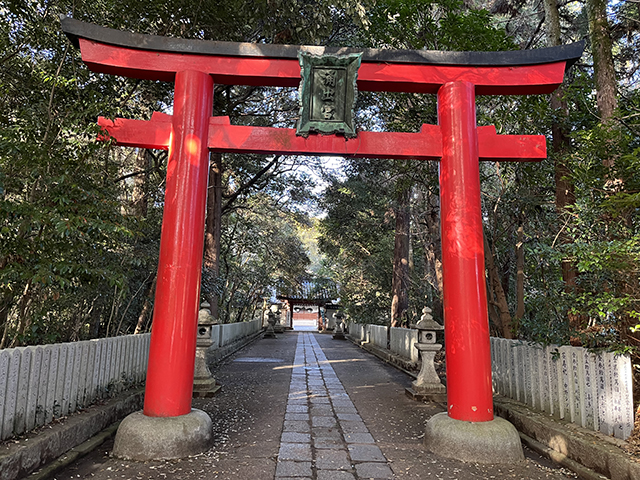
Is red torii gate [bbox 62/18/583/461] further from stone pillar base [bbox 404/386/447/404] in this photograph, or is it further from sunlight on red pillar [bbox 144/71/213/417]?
stone pillar base [bbox 404/386/447/404]

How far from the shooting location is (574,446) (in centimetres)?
390

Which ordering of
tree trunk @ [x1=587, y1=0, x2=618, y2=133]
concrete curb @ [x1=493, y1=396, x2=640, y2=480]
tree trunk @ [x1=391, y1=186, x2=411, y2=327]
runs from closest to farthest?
concrete curb @ [x1=493, y1=396, x2=640, y2=480] → tree trunk @ [x1=587, y1=0, x2=618, y2=133] → tree trunk @ [x1=391, y1=186, x2=411, y2=327]

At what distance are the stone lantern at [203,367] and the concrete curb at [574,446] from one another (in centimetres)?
468

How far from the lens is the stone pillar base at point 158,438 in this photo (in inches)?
155

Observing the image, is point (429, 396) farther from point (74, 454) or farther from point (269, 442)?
point (74, 454)

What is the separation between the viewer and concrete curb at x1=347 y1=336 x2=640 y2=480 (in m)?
3.36

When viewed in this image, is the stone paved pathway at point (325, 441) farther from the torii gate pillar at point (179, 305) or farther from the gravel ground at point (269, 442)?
the torii gate pillar at point (179, 305)

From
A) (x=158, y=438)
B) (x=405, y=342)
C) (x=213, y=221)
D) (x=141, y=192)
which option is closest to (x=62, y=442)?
(x=158, y=438)

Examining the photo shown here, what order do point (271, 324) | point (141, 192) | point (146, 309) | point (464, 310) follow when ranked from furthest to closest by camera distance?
point (271, 324)
point (141, 192)
point (146, 309)
point (464, 310)

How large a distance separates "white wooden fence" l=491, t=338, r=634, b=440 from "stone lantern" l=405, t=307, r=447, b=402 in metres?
1.32

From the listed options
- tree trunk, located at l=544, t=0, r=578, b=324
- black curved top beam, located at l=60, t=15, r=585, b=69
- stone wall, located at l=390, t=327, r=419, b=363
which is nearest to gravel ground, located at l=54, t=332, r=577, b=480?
stone wall, located at l=390, t=327, r=419, b=363

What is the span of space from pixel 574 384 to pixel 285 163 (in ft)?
36.8

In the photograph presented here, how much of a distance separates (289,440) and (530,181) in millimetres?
5733

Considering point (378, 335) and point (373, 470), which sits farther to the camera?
point (378, 335)
